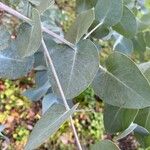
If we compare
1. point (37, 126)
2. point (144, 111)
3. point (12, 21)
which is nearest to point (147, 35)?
point (144, 111)

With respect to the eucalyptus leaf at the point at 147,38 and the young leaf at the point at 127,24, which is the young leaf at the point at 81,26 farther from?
the eucalyptus leaf at the point at 147,38

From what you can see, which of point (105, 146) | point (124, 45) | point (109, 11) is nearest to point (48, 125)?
point (105, 146)

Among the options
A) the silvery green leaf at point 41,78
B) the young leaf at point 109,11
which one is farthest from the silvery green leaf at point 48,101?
the young leaf at point 109,11

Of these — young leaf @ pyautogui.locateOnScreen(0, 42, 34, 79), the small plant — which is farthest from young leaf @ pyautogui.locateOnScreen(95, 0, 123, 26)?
young leaf @ pyautogui.locateOnScreen(0, 42, 34, 79)

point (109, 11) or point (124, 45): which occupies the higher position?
point (109, 11)

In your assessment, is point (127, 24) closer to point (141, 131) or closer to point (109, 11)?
point (109, 11)

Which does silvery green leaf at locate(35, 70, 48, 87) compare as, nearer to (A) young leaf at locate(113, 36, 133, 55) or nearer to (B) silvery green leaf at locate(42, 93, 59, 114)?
(B) silvery green leaf at locate(42, 93, 59, 114)

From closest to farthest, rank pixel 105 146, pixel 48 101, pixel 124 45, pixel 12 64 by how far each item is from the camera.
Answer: pixel 105 146
pixel 12 64
pixel 48 101
pixel 124 45
